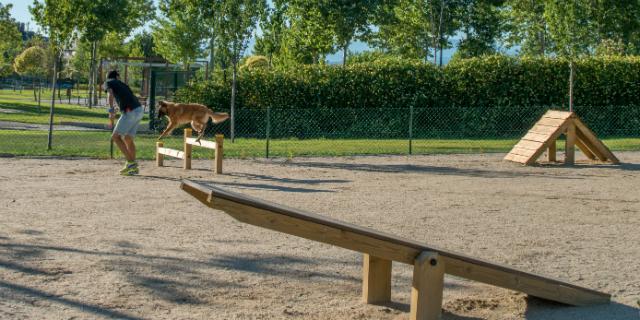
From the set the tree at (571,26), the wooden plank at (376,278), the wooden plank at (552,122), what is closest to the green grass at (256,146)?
the wooden plank at (552,122)

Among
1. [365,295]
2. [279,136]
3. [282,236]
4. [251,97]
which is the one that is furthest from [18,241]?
[251,97]

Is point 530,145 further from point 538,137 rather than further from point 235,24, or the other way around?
point 235,24

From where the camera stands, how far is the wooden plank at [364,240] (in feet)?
16.8

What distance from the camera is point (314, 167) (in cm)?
1681

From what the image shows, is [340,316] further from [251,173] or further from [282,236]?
[251,173]

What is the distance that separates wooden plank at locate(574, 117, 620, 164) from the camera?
17.4 meters

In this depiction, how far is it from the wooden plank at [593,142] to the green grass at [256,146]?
3.49 metres

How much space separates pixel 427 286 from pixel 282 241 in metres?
3.20

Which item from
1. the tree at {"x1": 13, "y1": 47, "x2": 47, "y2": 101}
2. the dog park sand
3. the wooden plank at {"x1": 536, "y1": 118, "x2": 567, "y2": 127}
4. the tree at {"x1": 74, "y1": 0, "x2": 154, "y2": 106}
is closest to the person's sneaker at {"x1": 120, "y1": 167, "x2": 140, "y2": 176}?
the dog park sand

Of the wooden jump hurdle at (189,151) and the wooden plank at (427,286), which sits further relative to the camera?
the wooden jump hurdle at (189,151)

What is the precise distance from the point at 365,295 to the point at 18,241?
3891mm

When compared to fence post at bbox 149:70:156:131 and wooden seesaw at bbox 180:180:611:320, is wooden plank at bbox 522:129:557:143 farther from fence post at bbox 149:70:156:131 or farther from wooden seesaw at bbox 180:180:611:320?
fence post at bbox 149:70:156:131

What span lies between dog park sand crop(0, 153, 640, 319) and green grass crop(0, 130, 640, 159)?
9.74 ft

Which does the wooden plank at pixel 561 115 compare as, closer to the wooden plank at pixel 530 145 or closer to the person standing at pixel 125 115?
the wooden plank at pixel 530 145
